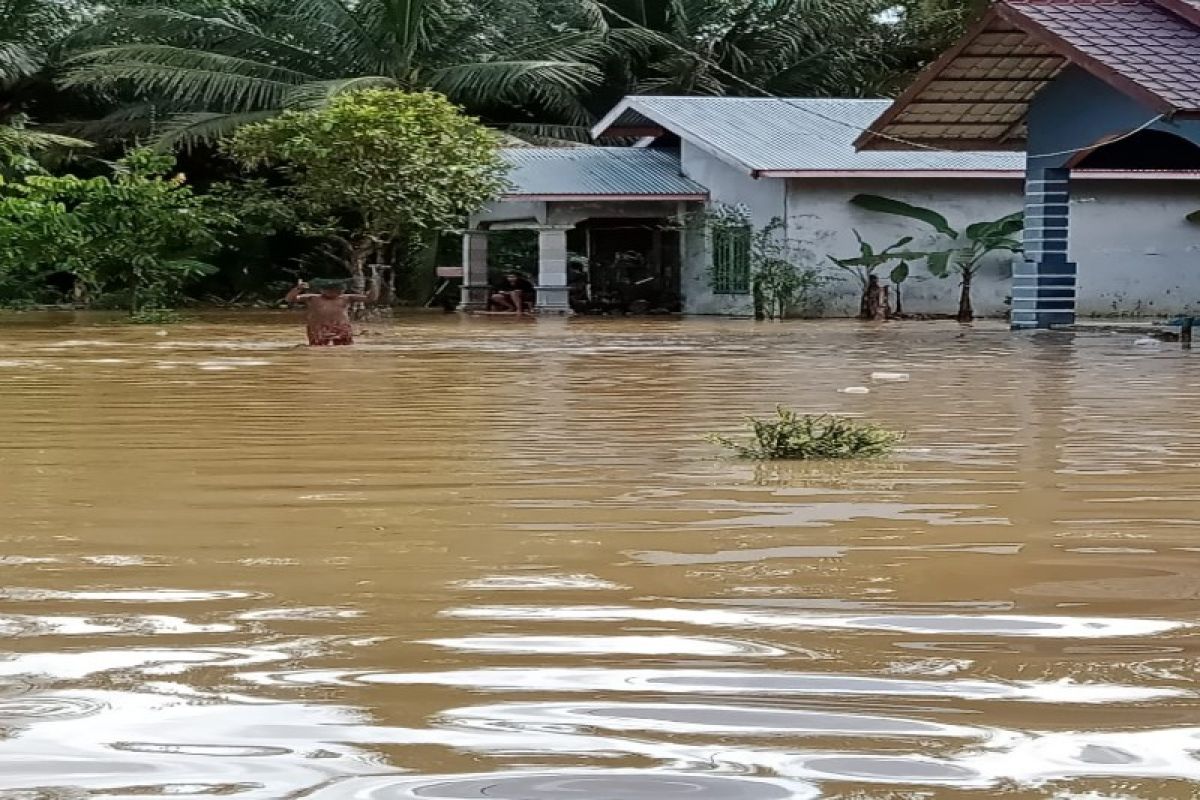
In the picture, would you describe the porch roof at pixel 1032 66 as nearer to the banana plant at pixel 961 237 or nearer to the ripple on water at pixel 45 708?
the banana plant at pixel 961 237

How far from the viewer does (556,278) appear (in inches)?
1137

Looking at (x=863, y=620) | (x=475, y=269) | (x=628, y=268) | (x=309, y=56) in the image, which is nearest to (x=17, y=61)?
(x=309, y=56)

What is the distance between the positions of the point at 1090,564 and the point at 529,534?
1487mm

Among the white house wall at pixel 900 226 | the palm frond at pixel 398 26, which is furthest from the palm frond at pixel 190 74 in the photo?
the white house wall at pixel 900 226

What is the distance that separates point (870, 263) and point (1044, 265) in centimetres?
532

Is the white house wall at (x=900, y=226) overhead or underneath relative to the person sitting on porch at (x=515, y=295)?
overhead

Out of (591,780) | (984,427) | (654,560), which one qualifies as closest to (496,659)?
(591,780)

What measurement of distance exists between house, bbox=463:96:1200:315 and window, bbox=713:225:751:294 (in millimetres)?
26

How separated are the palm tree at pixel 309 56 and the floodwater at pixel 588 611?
22.8m

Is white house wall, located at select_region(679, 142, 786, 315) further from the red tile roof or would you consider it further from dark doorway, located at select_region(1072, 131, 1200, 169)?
the red tile roof

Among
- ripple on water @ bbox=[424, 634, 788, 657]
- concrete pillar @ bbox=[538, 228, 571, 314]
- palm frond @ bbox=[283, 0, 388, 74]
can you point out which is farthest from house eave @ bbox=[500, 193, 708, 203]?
ripple on water @ bbox=[424, 634, 788, 657]

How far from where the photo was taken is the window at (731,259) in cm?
2752

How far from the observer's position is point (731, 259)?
91.6ft

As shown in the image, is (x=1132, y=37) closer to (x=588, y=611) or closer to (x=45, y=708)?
(x=588, y=611)
